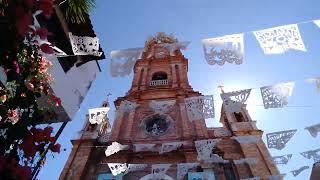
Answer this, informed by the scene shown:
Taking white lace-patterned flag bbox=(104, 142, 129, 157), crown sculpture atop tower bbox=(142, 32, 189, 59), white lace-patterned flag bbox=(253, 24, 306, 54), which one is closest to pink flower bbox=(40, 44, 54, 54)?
white lace-patterned flag bbox=(253, 24, 306, 54)

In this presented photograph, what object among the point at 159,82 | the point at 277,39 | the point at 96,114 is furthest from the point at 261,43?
the point at 159,82

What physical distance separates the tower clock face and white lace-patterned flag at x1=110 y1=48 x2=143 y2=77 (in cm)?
767

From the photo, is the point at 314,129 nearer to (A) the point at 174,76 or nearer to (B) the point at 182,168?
(B) the point at 182,168

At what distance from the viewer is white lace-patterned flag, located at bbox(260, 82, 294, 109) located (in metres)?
9.82

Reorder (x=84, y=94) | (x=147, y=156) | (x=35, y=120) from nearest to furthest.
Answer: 1. (x=35, y=120)
2. (x=84, y=94)
3. (x=147, y=156)

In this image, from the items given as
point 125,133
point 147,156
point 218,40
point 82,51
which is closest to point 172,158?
point 147,156

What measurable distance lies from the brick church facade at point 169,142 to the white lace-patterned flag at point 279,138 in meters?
0.92

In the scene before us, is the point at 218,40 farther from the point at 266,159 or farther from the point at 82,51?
the point at 266,159

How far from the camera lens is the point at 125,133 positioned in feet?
59.8

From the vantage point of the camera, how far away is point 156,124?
18.9 m

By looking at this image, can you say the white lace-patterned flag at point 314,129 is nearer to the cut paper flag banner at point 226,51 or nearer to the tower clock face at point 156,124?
the cut paper flag banner at point 226,51

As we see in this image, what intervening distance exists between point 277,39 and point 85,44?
5.40 m

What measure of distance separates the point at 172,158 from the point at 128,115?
16.6ft

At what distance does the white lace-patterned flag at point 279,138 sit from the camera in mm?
10469
